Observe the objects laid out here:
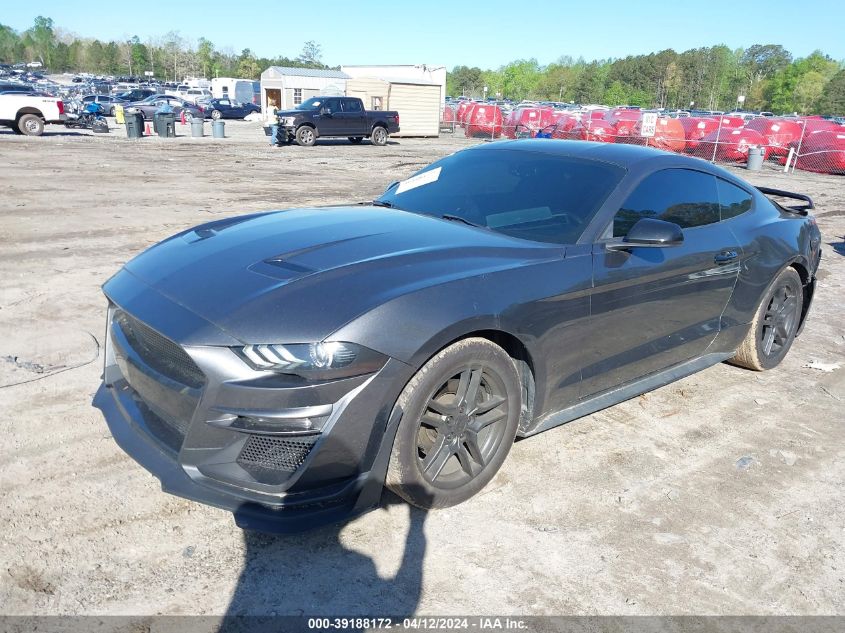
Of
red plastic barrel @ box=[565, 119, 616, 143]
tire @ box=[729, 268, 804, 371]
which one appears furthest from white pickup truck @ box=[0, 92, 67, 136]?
tire @ box=[729, 268, 804, 371]

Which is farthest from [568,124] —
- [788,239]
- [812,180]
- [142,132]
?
[788,239]

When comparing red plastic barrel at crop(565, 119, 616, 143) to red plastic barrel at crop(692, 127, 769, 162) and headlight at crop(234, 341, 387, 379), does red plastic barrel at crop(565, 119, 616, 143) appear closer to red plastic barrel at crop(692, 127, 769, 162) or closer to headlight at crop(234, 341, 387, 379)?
red plastic barrel at crop(692, 127, 769, 162)

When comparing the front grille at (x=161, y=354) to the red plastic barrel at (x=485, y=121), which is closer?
the front grille at (x=161, y=354)

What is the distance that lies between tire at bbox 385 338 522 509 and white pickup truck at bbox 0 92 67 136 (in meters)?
25.7

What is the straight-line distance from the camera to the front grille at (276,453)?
240 cm

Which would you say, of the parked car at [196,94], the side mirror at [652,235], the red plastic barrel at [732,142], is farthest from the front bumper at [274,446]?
the parked car at [196,94]

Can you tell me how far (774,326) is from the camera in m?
4.86

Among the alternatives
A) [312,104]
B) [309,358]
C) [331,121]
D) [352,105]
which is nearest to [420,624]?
[309,358]

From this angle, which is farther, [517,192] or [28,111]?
[28,111]

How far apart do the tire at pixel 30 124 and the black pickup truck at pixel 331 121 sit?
8.41 meters

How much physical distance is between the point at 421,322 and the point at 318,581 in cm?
108

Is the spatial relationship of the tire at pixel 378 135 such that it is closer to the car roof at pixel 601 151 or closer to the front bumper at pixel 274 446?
the car roof at pixel 601 151

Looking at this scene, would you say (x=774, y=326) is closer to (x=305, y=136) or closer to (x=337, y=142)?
(x=305, y=136)

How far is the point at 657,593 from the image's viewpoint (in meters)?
2.58
